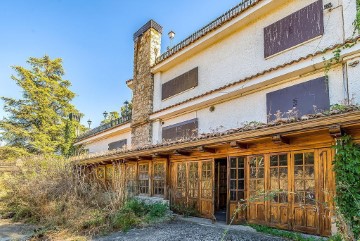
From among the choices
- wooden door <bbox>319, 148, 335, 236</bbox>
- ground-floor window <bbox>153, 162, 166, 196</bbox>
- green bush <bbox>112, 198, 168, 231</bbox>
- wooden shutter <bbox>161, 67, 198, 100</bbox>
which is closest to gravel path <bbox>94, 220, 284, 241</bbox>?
green bush <bbox>112, 198, 168, 231</bbox>

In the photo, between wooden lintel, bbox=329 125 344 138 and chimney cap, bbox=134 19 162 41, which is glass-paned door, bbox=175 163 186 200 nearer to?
wooden lintel, bbox=329 125 344 138

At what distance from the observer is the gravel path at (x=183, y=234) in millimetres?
6348

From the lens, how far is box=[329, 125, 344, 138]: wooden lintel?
209 inches

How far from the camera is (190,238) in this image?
21.2 feet

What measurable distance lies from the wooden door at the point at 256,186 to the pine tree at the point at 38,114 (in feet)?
74.9

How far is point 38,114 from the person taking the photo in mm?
25578

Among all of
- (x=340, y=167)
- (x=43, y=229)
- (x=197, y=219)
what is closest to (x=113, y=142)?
(x=43, y=229)

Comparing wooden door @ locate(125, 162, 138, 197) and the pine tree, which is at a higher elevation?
the pine tree

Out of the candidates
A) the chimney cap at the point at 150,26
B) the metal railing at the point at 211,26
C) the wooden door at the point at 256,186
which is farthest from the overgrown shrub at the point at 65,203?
the chimney cap at the point at 150,26

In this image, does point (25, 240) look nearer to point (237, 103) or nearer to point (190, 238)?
point (190, 238)

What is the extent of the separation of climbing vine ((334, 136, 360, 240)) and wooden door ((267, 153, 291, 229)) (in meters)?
1.35

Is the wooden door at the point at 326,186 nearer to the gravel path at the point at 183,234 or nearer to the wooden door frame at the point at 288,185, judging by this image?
the wooden door frame at the point at 288,185

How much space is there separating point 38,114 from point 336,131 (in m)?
26.9

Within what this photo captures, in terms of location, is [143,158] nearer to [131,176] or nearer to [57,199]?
[131,176]
